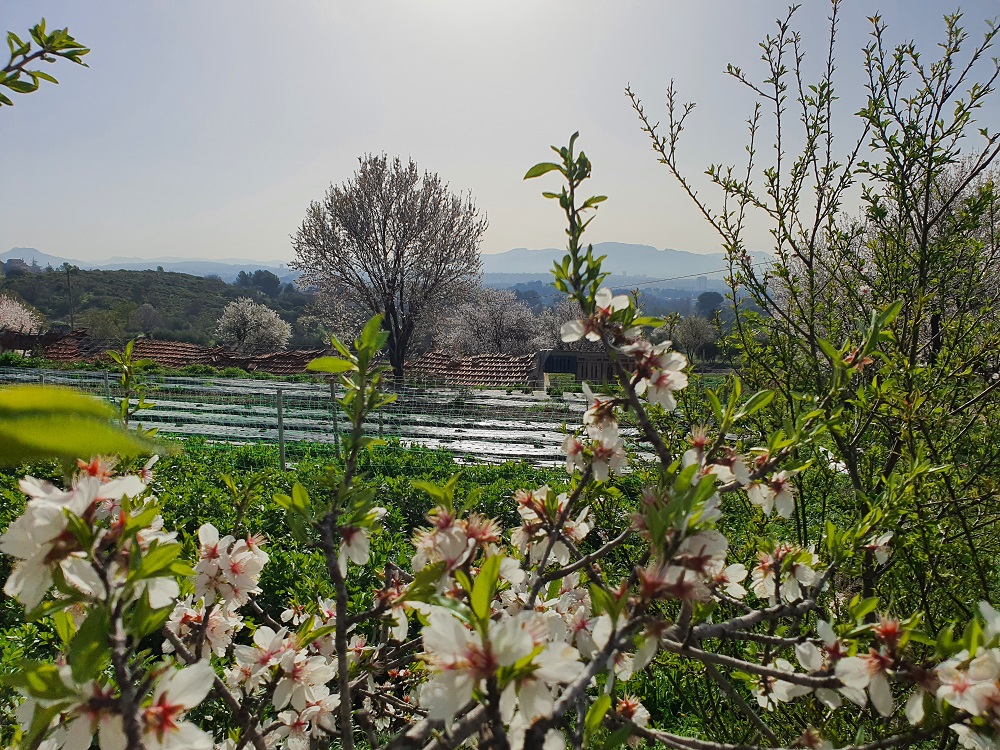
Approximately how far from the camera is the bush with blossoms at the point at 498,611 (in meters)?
0.62

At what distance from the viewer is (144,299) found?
61.4 metres

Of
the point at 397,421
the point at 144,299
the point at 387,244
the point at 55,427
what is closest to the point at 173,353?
the point at 387,244

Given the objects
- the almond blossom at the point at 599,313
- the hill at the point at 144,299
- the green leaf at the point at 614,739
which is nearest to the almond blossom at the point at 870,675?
the green leaf at the point at 614,739

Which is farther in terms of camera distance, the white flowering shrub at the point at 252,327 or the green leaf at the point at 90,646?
the white flowering shrub at the point at 252,327

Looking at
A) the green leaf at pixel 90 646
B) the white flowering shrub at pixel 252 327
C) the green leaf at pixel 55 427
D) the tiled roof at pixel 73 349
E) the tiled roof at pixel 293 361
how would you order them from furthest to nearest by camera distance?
1. the white flowering shrub at pixel 252 327
2. the tiled roof at pixel 73 349
3. the tiled roof at pixel 293 361
4. the green leaf at pixel 90 646
5. the green leaf at pixel 55 427

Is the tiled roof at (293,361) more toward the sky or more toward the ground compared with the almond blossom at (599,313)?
more toward the ground

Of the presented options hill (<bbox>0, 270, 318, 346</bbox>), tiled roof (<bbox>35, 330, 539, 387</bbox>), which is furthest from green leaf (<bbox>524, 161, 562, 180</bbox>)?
hill (<bbox>0, 270, 318, 346</bbox>)

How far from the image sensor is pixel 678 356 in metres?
1.06

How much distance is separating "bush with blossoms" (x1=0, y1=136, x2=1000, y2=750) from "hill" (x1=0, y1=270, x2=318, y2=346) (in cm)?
5014

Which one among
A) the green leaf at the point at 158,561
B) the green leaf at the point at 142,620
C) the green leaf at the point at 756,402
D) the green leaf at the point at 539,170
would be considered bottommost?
the green leaf at the point at 142,620

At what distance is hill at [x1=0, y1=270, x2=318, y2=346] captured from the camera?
52.9 metres

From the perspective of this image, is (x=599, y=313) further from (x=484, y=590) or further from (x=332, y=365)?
(x=484, y=590)

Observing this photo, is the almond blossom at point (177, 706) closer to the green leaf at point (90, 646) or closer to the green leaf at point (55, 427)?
the green leaf at point (90, 646)

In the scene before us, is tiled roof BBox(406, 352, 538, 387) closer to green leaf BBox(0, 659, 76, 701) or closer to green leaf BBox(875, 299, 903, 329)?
green leaf BBox(875, 299, 903, 329)
